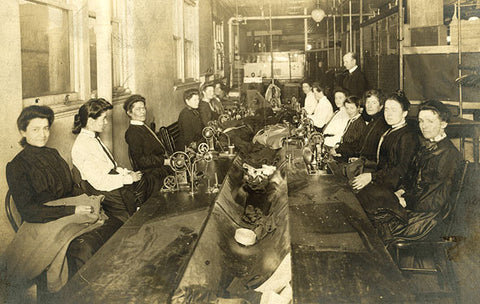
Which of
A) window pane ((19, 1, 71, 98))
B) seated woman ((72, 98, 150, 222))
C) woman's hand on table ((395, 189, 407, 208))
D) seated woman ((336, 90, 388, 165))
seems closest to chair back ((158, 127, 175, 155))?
seated woman ((72, 98, 150, 222))

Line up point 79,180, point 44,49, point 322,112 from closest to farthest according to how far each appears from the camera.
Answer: point 44,49 → point 79,180 → point 322,112

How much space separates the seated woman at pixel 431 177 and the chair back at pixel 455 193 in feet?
0.06

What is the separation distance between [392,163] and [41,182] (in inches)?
90.7

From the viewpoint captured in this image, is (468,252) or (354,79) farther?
(354,79)

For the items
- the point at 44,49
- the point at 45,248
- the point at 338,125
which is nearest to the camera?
the point at 45,248

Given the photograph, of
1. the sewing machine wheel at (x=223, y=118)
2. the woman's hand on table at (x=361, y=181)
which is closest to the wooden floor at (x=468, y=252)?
the woman's hand on table at (x=361, y=181)

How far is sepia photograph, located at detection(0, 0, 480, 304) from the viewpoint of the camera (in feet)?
6.76

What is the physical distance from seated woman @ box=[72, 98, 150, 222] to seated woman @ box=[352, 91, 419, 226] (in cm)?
160

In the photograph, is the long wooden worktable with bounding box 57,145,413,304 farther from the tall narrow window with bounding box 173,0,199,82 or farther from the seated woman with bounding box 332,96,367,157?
the tall narrow window with bounding box 173,0,199,82

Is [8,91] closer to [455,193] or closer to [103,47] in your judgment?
[103,47]

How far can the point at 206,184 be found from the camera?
10.7 feet

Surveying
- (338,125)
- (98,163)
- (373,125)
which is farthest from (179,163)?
(338,125)

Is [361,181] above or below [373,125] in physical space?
below

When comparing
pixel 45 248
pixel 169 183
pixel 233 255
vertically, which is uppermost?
pixel 169 183
